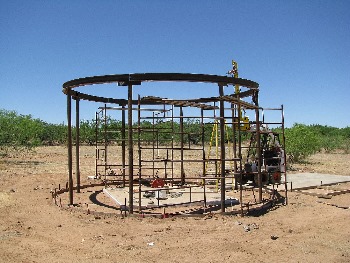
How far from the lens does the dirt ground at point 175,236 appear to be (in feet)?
18.5

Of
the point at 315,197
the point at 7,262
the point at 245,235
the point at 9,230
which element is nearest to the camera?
the point at 7,262

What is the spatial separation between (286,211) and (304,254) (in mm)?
3564

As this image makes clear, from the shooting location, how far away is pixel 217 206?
955 centimetres

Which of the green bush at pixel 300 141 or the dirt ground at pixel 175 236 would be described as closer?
the dirt ground at pixel 175 236

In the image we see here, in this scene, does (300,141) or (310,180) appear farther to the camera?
(300,141)

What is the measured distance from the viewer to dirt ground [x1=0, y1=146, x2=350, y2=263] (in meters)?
5.65

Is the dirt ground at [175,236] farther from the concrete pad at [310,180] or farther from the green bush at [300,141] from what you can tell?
the green bush at [300,141]

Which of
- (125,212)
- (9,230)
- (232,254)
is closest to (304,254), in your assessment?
(232,254)

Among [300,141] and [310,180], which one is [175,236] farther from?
[300,141]

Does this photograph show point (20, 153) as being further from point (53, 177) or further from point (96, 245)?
point (96, 245)

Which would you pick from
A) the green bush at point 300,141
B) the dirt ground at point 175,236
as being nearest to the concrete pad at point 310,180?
the dirt ground at point 175,236

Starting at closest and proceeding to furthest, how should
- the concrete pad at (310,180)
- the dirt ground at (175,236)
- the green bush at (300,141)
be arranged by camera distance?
the dirt ground at (175,236) → the concrete pad at (310,180) → the green bush at (300,141)

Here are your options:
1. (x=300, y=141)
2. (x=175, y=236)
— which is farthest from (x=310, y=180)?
(x=175, y=236)

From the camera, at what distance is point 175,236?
6777 mm
